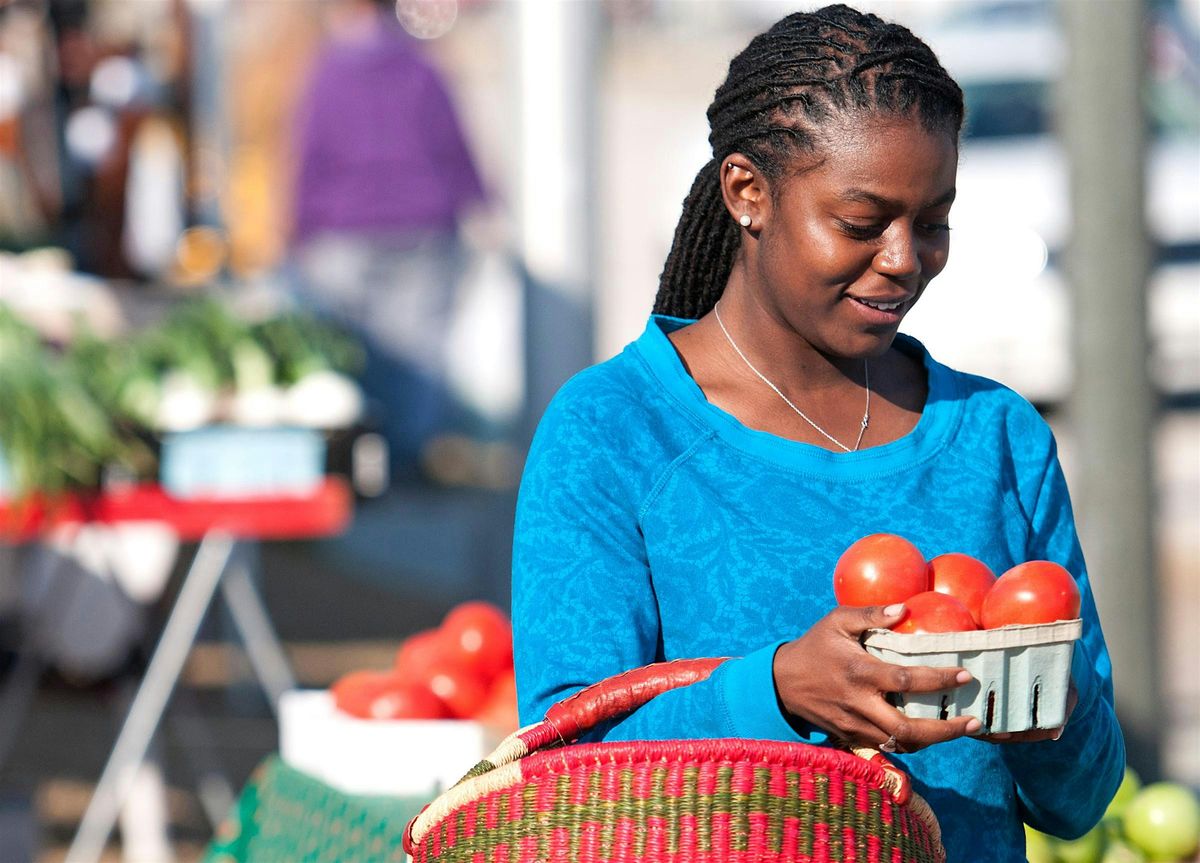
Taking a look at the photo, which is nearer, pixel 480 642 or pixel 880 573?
pixel 880 573

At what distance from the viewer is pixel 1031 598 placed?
1.58 meters

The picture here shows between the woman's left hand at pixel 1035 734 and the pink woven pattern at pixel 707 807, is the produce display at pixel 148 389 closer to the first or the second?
the pink woven pattern at pixel 707 807

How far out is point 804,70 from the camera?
182cm

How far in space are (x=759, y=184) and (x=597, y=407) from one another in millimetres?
294

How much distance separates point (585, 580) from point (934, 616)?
350 mm

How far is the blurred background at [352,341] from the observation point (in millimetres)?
3934

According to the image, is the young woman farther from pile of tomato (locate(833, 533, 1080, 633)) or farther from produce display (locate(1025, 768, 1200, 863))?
Answer: produce display (locate(1025, 768, 1200, 863))

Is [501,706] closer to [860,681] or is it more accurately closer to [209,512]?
[209,512]

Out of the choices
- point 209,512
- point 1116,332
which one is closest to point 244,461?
point 209,512

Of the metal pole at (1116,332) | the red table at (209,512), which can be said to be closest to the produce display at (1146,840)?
the metal pole at (1116,332)

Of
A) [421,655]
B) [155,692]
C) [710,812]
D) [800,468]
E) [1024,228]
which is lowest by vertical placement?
[155,692]

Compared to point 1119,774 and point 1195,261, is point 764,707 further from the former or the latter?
point 1195,261

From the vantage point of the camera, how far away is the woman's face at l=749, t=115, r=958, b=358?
1.73 m

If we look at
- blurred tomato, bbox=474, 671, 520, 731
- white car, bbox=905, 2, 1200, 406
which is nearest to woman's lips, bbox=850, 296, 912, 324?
blurred tomato, bbox=474, 671, 520, 731
